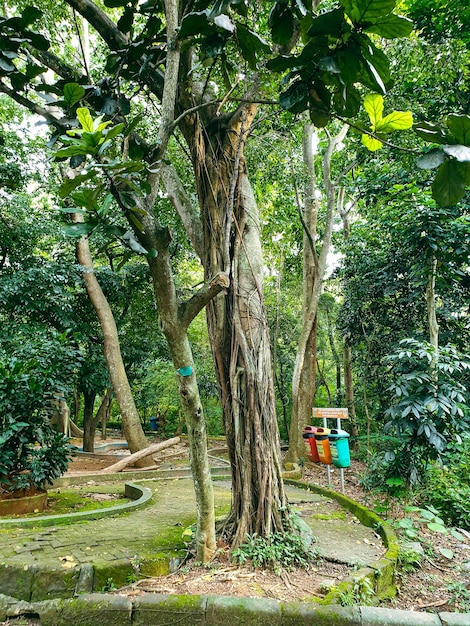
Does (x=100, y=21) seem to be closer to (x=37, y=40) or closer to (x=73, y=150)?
(x=37, y=40)

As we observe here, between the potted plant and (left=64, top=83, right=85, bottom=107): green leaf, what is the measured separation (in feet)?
12.0

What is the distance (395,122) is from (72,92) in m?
1.45

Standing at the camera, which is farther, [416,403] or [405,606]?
[416,403]

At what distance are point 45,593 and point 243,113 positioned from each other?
13.7ft

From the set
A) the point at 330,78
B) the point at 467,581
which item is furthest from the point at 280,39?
the point at 467,581

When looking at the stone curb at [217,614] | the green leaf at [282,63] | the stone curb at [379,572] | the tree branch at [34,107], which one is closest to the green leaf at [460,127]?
the green leaf at [282,63]

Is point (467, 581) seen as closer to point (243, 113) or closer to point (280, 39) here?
point (280, 39)

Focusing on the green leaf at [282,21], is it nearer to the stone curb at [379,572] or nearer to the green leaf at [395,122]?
the green leaf at [395,122]

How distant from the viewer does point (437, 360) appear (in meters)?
4.64

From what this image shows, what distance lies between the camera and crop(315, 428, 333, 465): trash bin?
5488mm

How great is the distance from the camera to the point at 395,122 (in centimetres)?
157

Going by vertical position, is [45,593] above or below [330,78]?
below

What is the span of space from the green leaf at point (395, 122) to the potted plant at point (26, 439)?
15.0ft

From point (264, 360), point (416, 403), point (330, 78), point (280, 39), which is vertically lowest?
point (416, 403)
